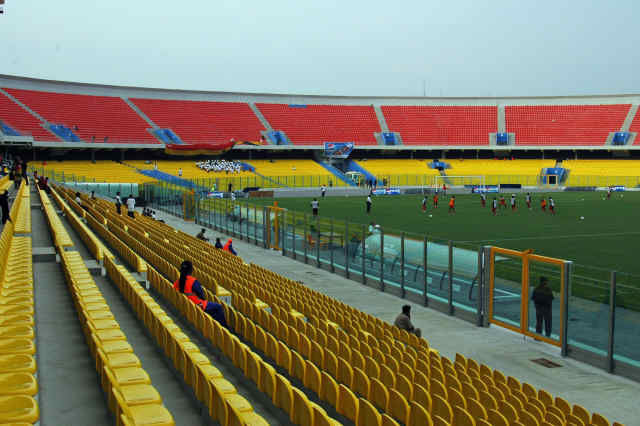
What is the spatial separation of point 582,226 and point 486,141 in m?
46.0

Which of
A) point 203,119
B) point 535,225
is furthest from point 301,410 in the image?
point 203,119

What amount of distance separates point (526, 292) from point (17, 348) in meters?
8.43

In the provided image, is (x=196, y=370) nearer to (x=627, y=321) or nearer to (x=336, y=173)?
(x=627, y=321)

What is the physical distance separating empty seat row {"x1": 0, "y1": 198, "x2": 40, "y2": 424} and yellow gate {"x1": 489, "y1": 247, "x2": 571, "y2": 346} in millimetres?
7915

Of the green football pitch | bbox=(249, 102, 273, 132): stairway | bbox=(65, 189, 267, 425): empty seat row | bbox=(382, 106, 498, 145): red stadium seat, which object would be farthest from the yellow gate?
bbox=(382, 106, 498, 145): red stadium seat

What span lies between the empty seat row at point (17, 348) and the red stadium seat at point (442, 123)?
67575mm

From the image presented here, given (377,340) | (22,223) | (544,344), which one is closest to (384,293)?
(544,344)

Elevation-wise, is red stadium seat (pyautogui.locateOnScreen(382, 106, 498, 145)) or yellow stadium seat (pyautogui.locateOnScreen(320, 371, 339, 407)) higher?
red stadium seat (pyautogui.locateOnScreen(382, 106, 498, 145))

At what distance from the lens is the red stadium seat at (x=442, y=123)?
74.2 metres

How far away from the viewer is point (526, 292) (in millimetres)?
10766

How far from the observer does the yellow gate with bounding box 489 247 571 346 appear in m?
10.1

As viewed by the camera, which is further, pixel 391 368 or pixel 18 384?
pixel 391 368

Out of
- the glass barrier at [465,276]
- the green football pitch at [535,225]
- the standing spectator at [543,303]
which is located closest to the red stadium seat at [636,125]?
the green football pitch at [535,225]

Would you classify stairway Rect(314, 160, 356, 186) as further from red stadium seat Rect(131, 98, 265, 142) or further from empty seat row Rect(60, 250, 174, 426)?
empty seat row Rect(60, 250, 174, 426)
